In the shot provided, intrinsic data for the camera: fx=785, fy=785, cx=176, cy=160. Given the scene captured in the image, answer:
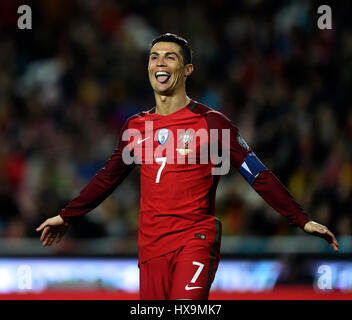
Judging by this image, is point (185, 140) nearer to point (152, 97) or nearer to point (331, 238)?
point (331, 238)

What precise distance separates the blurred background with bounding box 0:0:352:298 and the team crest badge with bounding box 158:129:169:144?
11.9ft

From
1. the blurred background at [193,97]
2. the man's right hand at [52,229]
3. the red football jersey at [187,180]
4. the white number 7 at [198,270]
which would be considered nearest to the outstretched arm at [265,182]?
the red football jersey at [187,180]

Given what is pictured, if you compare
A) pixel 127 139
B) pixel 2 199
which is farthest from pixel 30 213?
pixel 127 139

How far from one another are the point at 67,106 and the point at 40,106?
0.39 metres

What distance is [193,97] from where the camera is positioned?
37.7 ft

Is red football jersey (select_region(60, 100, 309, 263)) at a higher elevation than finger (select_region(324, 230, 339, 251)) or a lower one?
higher

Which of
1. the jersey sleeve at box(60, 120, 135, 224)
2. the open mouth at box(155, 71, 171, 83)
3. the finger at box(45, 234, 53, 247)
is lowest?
the finger at box(45, 234, 53, 247)

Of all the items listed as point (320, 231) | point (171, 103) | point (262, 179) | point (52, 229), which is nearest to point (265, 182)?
point (262, 179)

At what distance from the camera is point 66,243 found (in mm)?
9031

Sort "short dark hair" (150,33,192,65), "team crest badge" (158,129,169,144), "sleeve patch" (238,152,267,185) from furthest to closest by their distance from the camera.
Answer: "short dark hair" (150,33,192,65) < "team crest badge" (158,129,169,144) < "sleeve patch" (238,152,267,185)

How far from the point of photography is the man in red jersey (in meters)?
4.91

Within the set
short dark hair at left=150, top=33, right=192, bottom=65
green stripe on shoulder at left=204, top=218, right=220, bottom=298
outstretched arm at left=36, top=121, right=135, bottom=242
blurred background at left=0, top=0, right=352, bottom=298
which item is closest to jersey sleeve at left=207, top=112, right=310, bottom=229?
green stripe on shoulder at left=204, top=218, right=220, bottom=298

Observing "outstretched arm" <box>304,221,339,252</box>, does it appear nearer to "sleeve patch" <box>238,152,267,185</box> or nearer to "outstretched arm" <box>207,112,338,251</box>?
"outstretched arm" <box>207,112,338,251</box>

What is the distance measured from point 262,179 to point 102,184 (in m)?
1.15
